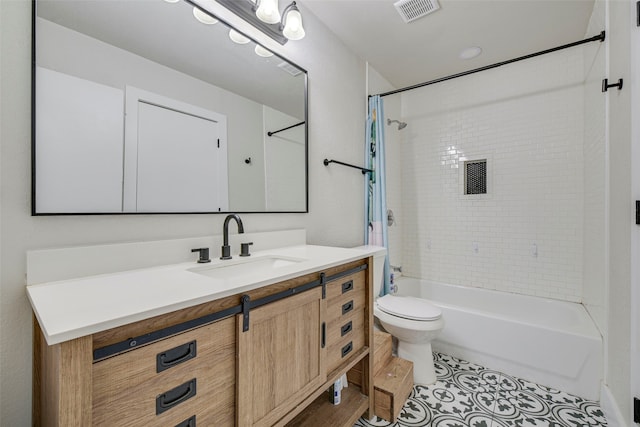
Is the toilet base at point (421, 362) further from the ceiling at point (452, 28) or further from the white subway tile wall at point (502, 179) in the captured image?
the ceiling at point (452, 28)

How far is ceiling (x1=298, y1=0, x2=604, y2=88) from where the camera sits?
188 cm

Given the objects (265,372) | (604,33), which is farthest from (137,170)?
(604,33)

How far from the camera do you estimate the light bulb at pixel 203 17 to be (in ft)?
4.21

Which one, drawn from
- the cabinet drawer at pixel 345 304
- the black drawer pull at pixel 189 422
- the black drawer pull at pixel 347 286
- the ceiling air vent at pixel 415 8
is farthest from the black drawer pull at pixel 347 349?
the ceiling air vent at pixel 415 8

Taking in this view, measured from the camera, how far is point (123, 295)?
708 mm

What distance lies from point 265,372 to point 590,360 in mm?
2010

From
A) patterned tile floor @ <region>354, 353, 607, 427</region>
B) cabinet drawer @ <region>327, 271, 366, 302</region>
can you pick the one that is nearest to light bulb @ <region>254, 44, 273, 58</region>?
cabinet drawer @ <region>327, 271, 366, 302</region>

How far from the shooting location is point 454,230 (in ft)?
9.50

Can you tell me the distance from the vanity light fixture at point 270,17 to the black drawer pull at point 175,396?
5.31ft

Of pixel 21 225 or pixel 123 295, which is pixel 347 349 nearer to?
pixel 123 295

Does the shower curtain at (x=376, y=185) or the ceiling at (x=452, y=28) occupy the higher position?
the ceiling at (x=452, y=28)

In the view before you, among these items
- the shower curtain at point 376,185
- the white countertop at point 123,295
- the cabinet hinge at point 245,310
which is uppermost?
the shower curtain at point 376,185

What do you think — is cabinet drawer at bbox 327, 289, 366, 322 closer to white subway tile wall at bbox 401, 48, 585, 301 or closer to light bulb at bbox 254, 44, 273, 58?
light bulb at bbox 254, 44, 273, 58

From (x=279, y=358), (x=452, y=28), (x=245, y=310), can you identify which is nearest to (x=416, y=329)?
(x=279, y=358)
